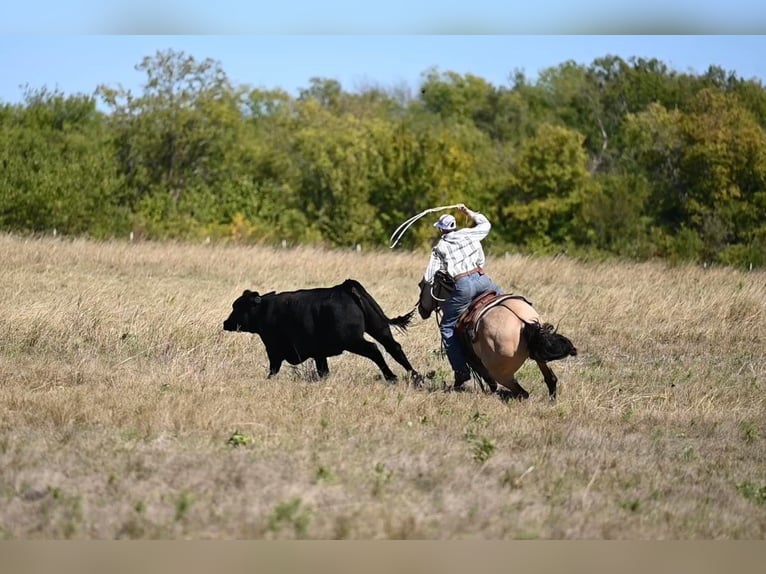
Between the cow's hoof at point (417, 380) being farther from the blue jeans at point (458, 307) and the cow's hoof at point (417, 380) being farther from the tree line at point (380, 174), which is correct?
the tree line at point (380, 174)

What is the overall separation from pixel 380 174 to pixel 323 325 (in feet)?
135

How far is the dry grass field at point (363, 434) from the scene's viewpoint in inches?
301

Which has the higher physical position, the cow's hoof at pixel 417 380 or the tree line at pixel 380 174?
the cow's hoof at pixel 417 380

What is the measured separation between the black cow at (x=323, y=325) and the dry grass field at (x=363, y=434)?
333mm

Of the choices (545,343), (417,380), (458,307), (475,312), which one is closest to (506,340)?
(545,343)

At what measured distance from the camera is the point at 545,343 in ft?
38.3

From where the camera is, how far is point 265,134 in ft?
252

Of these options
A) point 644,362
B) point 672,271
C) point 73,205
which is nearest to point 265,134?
point 73,205

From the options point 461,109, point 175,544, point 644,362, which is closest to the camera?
point 175,544

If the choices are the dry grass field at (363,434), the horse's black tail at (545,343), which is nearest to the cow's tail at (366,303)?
the dry grass field at (363,434)

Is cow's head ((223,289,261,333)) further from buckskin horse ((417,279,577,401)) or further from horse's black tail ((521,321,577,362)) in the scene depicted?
horse's black tail ((521,321,577,362))

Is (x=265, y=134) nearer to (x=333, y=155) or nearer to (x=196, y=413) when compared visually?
(x=333, y=155)

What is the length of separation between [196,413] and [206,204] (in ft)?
154

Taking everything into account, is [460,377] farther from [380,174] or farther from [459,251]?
[380,174]
